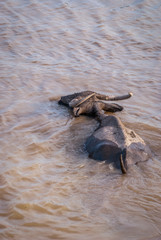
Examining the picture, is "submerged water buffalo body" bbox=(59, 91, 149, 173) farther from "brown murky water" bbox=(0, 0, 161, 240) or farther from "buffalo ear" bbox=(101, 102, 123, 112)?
"buffalo ear" bbox=(101, 102, 123, 112)

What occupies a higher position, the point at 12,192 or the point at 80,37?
the point at 80,37

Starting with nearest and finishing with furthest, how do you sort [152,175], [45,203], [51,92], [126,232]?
1. [126,232]
2. [45,203]
3. [152,175]
4. [51,92]

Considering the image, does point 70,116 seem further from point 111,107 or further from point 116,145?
point 116,145

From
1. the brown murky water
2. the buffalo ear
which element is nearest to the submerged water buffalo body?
the brown murky water

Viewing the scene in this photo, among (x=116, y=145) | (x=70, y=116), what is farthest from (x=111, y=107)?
(x=116, y=145)

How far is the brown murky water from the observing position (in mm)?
3609

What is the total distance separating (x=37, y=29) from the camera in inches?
393

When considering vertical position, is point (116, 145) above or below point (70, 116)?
above

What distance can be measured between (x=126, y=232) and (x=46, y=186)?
1117 millimetres

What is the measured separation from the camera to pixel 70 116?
599cm

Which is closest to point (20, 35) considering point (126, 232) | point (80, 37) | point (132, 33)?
point (80, 37)

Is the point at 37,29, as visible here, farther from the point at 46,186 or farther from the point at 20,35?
the point at 46,186

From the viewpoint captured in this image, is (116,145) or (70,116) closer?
(116,145)

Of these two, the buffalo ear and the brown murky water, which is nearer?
the brown murky water
